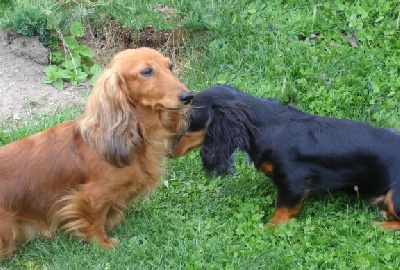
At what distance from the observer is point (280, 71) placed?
5.97 meters

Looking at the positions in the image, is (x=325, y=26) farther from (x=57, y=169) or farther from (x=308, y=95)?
(x=57, y=169)

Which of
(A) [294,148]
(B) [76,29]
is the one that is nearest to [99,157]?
(A) [294,148]

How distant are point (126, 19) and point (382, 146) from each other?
9.59 feet

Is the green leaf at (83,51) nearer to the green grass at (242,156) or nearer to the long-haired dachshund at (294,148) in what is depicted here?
the green grass at (242,156)

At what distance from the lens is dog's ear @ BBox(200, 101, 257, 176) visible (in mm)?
4484

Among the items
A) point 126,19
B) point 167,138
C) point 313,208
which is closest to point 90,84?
point 126,19

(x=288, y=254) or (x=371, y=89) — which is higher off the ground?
(x=371, y=89)

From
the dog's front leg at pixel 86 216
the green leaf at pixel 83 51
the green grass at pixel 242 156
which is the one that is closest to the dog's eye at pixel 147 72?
the dog's front leg at pixel 86 216

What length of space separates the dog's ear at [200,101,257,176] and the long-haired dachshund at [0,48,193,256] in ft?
0.70

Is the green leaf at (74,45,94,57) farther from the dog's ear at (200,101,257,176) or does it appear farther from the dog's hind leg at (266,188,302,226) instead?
the dog's hind leg at (266,188,302,226)

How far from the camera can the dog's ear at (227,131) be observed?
14.7ft

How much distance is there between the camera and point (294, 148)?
14.8 ft

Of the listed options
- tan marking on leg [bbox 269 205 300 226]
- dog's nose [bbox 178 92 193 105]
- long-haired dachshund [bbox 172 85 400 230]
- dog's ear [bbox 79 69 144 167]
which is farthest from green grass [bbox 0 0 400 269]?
dog's nose [bbox 178 92 193 105]

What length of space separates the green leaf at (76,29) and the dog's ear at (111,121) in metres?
2.44
